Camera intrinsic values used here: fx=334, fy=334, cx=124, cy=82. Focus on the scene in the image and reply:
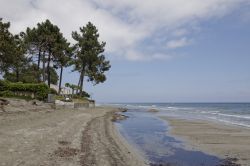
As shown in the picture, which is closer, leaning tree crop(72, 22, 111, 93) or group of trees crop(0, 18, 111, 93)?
group of trees crop(0, 18, 111, 93)

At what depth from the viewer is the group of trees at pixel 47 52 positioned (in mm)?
41588

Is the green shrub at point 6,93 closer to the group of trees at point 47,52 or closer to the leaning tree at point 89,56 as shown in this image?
the group of trees at point 47,52

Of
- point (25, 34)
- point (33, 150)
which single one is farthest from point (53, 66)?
point (33, 150)

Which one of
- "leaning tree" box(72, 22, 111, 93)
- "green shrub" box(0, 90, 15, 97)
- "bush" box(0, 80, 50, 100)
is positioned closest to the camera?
"green shrub" box(0, 90, 15, 97)

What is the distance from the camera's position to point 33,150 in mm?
13734

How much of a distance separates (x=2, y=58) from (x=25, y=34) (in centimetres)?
1769

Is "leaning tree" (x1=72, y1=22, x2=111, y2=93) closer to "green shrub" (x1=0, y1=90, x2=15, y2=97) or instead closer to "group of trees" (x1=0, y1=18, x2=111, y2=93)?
"group of trees" (x1=0, y1=18, x2=111, y2=93)

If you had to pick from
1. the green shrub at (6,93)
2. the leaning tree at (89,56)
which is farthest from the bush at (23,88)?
the leaning tree at (89,56)

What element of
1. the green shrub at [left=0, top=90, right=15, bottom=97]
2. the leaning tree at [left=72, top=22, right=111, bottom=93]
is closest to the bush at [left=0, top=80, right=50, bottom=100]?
the green shrub at [left=0, top=90, right=15, bottom=97]

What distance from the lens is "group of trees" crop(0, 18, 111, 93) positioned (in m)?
41.6

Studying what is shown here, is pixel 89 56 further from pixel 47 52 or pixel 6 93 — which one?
pixel 6 93

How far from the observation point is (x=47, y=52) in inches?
2240

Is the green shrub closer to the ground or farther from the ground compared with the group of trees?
closer to the ground

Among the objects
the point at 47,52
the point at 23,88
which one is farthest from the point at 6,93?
the point at 47,52
